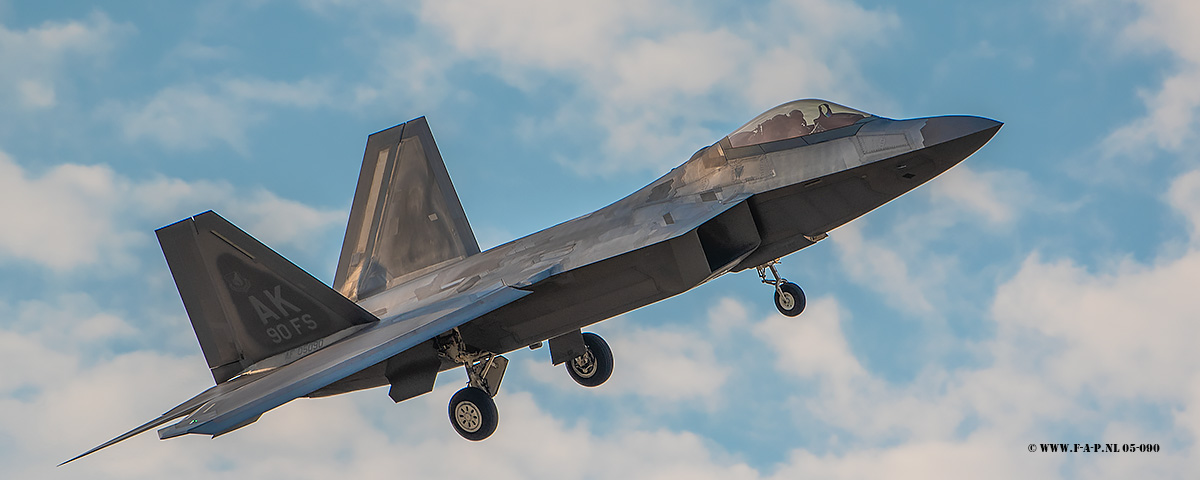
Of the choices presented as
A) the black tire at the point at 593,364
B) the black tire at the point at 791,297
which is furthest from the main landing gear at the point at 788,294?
the black tire at the point at 593,364

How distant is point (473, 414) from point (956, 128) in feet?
24.5

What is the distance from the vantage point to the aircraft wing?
14.5m

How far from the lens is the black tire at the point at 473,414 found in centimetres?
1686

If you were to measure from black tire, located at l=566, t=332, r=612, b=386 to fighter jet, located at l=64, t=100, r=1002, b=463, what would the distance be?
0.12 metres

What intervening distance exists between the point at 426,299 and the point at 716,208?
15.5 ft

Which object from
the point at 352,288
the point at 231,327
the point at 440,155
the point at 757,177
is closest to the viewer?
the point at 757,177

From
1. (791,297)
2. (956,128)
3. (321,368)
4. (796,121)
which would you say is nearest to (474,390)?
(321,368)

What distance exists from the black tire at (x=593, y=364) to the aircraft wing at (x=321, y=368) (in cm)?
294

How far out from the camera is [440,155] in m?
21.8

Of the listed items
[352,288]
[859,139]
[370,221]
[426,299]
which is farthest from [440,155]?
[859,139]

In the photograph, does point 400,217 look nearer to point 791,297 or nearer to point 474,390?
point 474,390

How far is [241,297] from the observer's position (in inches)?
685

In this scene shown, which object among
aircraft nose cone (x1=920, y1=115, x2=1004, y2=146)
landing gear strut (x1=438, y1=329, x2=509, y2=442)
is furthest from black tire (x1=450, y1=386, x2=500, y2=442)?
aircraft nose cone (x1=920, y1=115, x2=1004, y2=146)

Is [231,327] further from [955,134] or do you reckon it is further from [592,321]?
[955,134]
